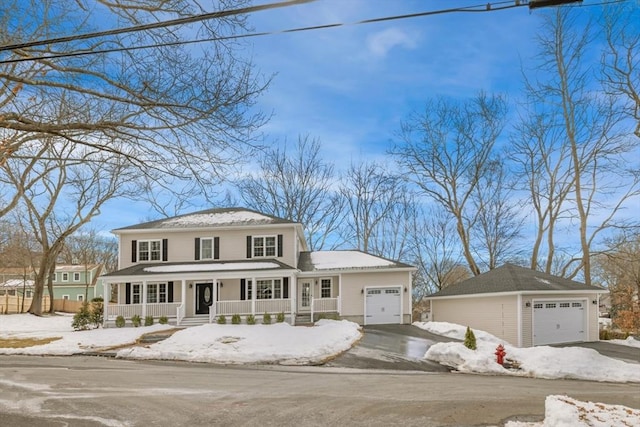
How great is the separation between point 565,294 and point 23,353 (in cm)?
2245

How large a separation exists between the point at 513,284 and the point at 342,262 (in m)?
8.56

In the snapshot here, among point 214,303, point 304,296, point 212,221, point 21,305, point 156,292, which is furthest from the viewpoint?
point 21,305

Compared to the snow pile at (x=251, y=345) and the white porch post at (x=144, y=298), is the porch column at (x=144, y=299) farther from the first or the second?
the snow pile at (x=251, y=345)

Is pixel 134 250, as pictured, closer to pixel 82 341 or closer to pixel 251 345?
pixel 82 341

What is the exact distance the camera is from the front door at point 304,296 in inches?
1109

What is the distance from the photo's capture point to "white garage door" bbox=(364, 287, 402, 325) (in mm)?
27125

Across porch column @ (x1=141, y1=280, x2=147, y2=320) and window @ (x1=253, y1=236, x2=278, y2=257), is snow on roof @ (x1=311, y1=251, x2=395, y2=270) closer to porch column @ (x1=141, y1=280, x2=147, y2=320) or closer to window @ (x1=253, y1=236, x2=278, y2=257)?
window @ (x1=253, y1=236, x2=278, y2=257)

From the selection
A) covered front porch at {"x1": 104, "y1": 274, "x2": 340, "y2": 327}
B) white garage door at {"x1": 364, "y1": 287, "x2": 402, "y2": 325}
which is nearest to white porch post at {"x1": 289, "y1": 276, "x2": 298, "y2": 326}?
covered front porch at {"x1": 104, "y1": 274, "x2": 340, "y2": 327}

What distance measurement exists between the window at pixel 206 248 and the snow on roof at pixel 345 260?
216 inches

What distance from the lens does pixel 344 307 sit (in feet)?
89.4

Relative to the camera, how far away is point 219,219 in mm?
29906

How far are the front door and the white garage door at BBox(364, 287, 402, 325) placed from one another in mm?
3091

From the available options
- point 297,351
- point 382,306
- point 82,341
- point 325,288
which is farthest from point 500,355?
point 82,341

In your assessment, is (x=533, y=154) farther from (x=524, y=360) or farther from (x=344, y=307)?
(x=524, y=360)
